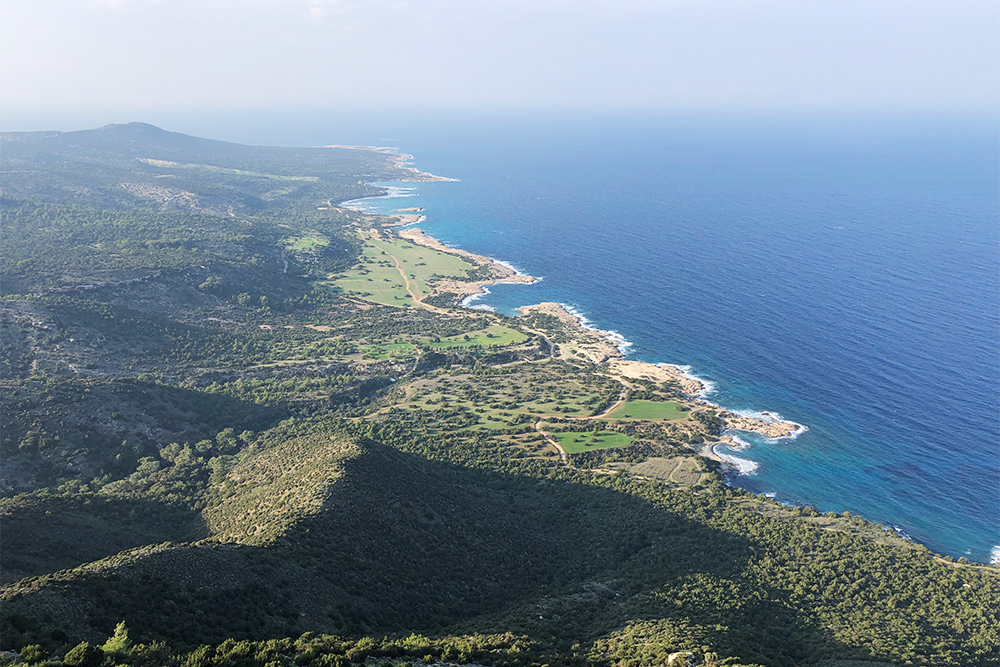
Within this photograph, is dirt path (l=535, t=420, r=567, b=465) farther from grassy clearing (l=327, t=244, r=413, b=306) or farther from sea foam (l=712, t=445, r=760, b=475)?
grassy clearing (l=327, t=244, r=413, b=306)

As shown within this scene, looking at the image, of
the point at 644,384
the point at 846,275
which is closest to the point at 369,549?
the point at 644,384

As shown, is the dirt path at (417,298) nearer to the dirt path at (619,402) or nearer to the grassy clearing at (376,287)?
the grassy clearing at (376,287)

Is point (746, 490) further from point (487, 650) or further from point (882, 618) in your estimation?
point (487, 650)

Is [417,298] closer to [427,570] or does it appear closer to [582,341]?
[582,341]

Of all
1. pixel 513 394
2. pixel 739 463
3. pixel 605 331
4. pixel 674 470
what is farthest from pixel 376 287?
pixel 739 463

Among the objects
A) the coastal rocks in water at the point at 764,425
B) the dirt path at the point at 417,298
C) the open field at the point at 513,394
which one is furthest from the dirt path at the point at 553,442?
the dirt path at the point at 417,298
